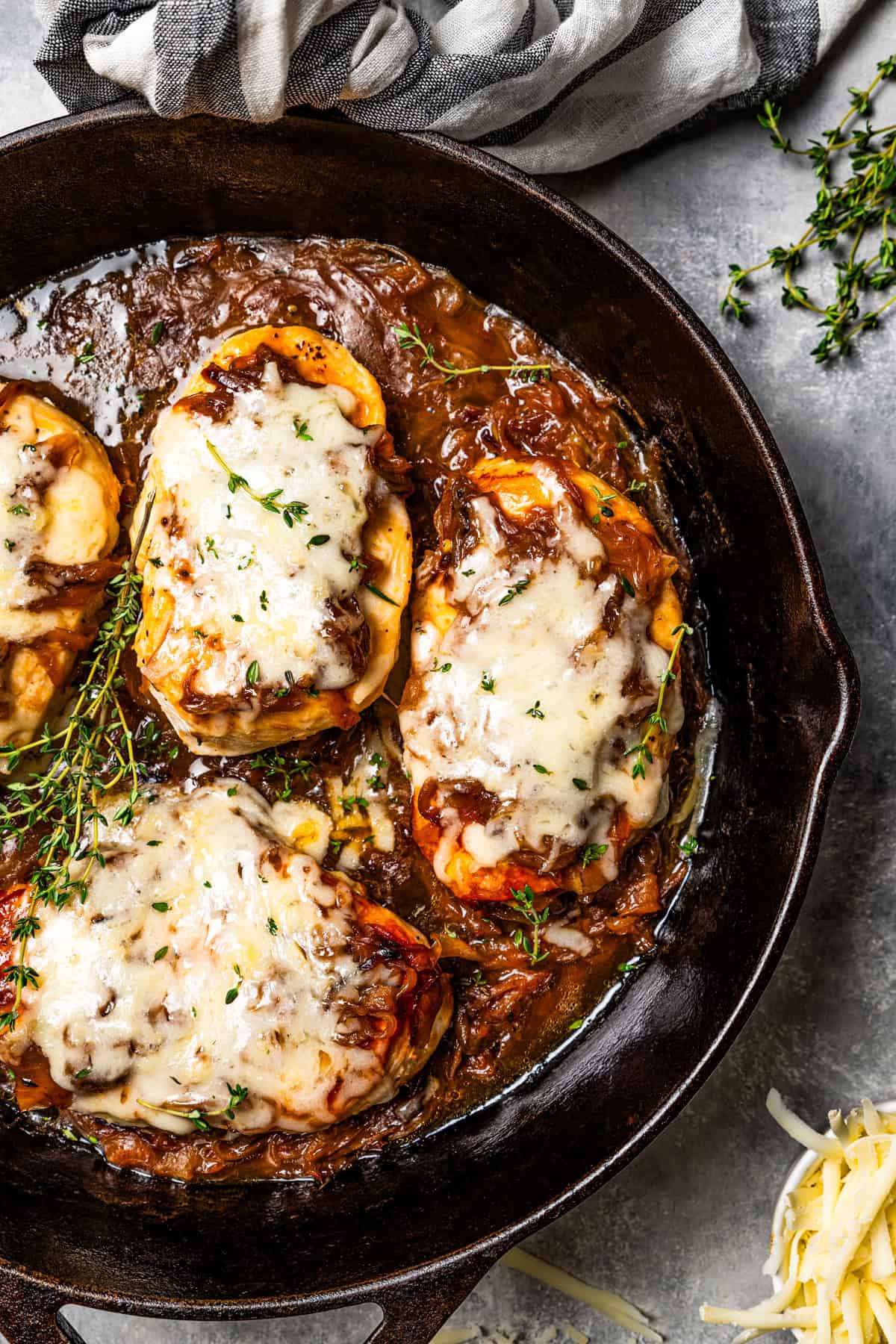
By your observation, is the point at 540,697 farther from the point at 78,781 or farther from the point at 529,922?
the point at 78,781

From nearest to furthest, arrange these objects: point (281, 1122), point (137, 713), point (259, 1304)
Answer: point (259, 1304) < point (281, 1122) < point (137, 713)

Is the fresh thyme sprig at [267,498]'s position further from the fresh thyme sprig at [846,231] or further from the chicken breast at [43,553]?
the fresh thyme sprig at [846,231]

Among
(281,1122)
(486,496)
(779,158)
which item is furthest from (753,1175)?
(779,158)

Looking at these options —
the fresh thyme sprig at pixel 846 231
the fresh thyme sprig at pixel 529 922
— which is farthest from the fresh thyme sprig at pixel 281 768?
the fresh thyme sprig at pixel 846 231

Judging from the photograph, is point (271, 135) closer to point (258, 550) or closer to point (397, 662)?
point (258, 550)

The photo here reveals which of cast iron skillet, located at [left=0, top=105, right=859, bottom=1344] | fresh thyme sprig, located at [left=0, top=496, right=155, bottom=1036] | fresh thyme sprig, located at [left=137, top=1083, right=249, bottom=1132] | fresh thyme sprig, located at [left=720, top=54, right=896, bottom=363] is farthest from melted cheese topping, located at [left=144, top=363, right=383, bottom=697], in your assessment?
fresh thyme sprig, located at [left=720, top=54, right=896, bottom=363]

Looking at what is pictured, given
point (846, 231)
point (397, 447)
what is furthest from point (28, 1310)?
point (846, 231)
